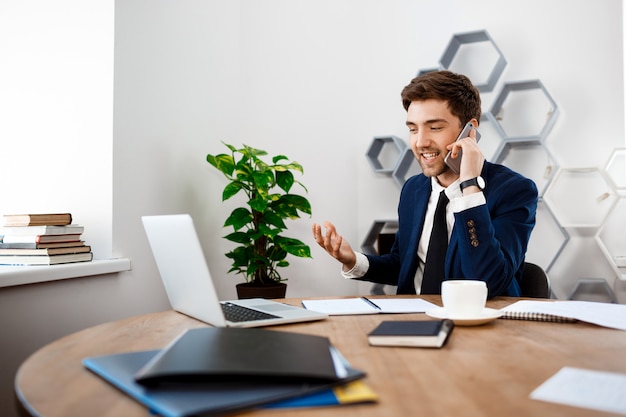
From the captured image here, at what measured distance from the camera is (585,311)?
1176 mm

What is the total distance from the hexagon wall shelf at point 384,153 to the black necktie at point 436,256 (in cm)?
130

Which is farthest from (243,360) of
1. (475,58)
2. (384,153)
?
Answer: (475,58)

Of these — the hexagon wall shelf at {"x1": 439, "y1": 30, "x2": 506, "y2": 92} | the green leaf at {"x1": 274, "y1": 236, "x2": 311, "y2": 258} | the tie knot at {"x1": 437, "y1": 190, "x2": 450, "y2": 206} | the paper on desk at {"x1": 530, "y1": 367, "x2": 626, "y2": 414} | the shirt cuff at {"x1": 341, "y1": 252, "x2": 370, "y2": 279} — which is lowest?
the green leaf at {"x1": 274, "y1": 236, "x2": 311, "y2": 258}

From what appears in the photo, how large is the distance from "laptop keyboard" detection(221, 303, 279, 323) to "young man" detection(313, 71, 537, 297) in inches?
18.0

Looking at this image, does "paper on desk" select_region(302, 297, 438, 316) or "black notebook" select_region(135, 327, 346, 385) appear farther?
"paper on desk" select_region(302, 297, 438, 316)

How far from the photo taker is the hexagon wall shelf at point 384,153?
3137mm

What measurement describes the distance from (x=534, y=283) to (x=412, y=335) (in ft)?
3.35

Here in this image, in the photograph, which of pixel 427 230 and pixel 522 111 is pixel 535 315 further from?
pixel 522 111

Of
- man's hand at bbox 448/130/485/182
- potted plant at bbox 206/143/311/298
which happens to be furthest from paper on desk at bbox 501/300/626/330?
potted plant at bbox 206/143/311/298

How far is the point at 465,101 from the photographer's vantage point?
199 cm

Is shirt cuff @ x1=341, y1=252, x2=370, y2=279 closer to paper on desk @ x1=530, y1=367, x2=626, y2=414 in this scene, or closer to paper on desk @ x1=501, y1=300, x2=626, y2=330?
paper on desk @ x1=501, y1=300, x2=626, y2=330

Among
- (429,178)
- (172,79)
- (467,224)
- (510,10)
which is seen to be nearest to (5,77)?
(172,79)

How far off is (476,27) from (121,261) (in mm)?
2305

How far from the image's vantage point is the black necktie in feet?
5.81
